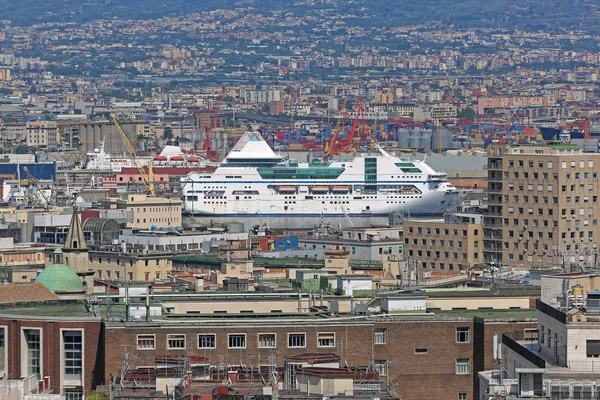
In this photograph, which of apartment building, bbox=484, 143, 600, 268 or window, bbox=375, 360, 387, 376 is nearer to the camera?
window, bbox=375, 360, 387, 376

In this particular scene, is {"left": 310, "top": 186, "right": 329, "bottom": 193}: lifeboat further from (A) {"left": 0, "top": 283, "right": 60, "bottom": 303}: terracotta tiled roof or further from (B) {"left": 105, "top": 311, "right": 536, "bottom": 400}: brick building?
(B) {"left": 105, "top": 311, "right": 536, "bottom": 400}: brick building

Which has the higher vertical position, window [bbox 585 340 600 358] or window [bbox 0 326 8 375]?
window [bbox 585 340 600 358]

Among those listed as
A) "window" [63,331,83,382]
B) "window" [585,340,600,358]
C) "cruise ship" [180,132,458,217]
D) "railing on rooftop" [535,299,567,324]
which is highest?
"railing on rooftop" [535,299,567,324]

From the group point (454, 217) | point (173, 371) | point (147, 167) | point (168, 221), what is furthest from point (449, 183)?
point (173, 371)

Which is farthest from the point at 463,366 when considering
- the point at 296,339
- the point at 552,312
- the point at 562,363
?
the point at 562,363

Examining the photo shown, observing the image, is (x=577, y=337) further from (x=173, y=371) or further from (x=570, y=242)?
(x=570, y=242)

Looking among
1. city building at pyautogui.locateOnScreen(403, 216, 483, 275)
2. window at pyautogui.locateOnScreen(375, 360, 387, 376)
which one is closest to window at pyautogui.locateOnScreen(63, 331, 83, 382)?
window at pyautogui.locateOnScreen(375, 360, 387, 376)

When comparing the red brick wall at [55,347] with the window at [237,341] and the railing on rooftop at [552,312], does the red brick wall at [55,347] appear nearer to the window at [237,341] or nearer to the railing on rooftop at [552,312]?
the window at [237,341]
